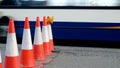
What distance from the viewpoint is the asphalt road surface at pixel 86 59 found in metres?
8.14

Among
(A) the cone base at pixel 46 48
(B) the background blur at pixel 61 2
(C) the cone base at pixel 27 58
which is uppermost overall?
(B) the background blur at pixel 61 2

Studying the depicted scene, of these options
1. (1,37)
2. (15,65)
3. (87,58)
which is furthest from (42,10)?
(15,65)

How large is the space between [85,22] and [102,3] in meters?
0.74

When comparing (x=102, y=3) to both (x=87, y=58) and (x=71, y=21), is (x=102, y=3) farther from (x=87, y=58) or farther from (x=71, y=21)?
(x=87, y=58)

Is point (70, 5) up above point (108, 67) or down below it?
above

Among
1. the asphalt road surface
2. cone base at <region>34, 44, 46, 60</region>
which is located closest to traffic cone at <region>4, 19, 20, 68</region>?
the asphalt road surface

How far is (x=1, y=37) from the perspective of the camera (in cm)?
1195

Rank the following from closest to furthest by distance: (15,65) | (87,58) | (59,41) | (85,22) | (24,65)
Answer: (15,65) < (24,65) < (87,58) < (85,22) < (59,41)

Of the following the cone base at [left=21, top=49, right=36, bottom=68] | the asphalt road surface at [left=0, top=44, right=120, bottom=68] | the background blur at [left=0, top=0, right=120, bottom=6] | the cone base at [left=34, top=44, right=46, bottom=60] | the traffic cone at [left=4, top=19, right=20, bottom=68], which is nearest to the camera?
the traffic cone at [left=4, top=19, right=20, bottom=68]

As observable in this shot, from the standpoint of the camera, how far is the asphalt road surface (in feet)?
26.7

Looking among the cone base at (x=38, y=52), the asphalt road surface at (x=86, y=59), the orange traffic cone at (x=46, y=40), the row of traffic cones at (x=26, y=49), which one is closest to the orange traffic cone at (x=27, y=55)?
the row of traffic cones at (x=26, y=49)

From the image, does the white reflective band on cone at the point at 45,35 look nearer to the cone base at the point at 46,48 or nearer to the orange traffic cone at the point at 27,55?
the cone base at the point at 46,48

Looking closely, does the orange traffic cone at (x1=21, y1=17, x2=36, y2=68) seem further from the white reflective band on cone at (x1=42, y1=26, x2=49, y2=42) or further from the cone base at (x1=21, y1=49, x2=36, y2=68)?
the white reflective band on cone at (x1=42, y1=26, x2=49, y2=42)

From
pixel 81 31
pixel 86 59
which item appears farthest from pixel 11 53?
pixel 81 31
